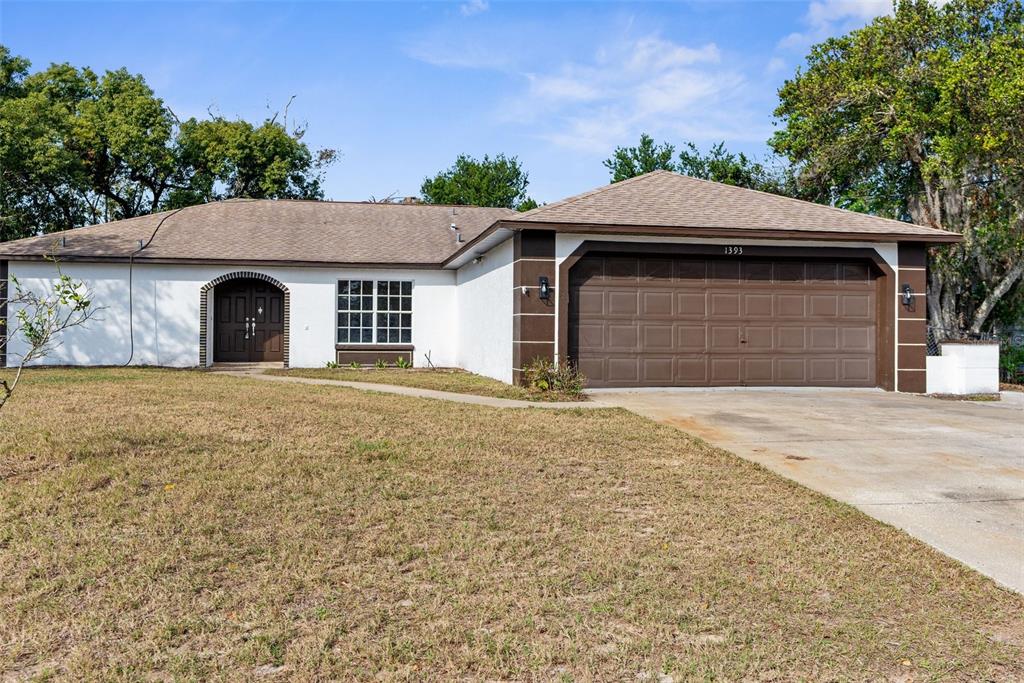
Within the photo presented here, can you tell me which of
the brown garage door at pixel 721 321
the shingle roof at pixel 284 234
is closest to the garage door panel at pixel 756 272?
the brown garage door at pixel 721 321

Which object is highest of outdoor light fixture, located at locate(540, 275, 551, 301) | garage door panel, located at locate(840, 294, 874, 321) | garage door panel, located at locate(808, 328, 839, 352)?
outdoor light fixture, located at locate(540, 275, 551, 301)

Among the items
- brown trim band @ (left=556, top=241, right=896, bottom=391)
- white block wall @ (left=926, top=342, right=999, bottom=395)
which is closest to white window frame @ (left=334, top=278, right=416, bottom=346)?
brown trim band @ (left=556, top=241, right=896, bottom=391)

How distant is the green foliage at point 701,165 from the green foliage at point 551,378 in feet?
50.7

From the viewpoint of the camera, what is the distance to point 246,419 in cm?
876

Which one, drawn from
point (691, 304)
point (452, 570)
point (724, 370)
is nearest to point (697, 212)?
point (691, 304)

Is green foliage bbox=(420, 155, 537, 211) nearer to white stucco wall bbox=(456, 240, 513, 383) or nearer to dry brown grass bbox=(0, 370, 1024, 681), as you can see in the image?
white stucco wall bbox=(456, 240, 513, 383)

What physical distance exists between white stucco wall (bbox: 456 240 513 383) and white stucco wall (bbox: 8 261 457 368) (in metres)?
2.17

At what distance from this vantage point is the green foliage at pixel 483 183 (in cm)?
4000

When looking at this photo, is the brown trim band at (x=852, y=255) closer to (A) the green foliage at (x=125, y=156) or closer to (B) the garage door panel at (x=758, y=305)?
(B) the garage door panel at (x=758, y=305)

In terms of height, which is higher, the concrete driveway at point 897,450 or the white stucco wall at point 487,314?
the white stucco wall at point 487,314

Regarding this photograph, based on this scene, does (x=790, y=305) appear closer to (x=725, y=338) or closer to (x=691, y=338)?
(x=725, y=338)

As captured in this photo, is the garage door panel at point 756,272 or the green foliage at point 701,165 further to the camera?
the green foliage at point 701,165

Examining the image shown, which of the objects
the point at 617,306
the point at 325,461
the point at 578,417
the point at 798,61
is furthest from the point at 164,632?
the point at 798,61

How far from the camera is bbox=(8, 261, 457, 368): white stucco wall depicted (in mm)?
17578
